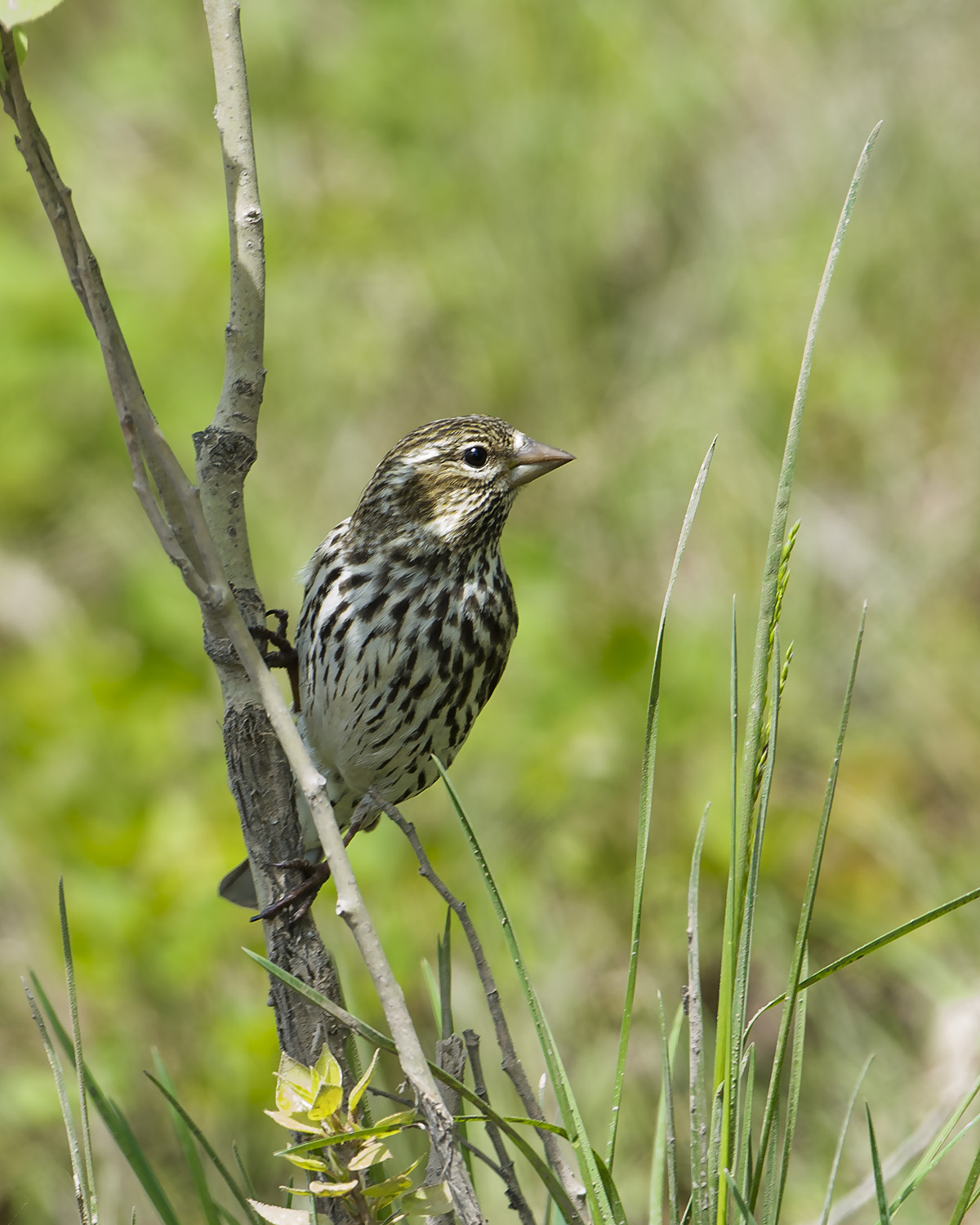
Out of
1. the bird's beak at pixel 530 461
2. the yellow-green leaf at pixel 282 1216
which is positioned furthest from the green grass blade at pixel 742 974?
the bird's beak at pixel 530 461

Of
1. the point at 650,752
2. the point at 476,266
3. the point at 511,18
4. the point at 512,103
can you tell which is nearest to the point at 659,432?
the point at 476,266

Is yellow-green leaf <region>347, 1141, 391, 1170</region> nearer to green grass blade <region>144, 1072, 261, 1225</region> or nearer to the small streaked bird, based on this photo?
green grass blade <region>144, 1072, 261, 1225</region>

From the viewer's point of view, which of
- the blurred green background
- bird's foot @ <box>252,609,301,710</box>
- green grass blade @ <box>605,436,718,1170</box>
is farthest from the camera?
the blurred green background

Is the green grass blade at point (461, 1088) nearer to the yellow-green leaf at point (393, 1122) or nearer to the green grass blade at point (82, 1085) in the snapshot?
the yellow-green leaf at point (393, 1122)

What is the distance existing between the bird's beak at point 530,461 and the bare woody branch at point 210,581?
1408 mm

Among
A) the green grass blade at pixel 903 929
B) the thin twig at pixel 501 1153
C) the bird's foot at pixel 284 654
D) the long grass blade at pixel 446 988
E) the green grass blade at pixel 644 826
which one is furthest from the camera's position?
the bird's foot at pixel 284 654

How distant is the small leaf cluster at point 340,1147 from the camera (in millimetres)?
1081

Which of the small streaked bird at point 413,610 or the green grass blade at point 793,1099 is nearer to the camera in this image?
the green grass blade at point 793,1099

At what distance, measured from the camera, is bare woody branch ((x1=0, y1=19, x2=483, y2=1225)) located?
1051 millimetres

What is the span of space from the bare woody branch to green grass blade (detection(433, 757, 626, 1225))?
93mm

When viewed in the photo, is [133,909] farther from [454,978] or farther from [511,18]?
[511,18]

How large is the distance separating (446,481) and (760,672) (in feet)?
5.01

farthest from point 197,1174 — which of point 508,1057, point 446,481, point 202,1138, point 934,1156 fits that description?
point 446,481

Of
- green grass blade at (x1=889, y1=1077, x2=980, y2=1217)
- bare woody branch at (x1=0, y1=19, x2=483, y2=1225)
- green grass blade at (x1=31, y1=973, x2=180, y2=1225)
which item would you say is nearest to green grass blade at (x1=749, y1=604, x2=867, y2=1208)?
green grass blade at (x1=889, y1=1077, x2=980, y2=1217)
